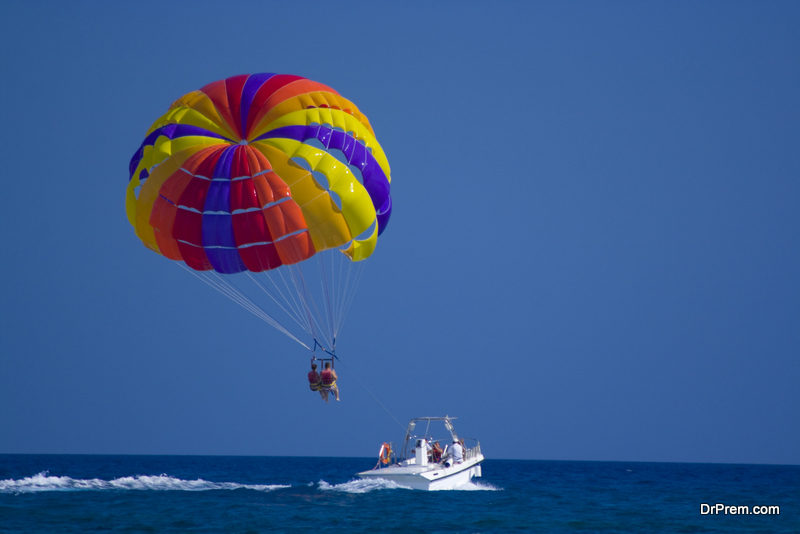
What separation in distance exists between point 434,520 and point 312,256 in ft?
20.0

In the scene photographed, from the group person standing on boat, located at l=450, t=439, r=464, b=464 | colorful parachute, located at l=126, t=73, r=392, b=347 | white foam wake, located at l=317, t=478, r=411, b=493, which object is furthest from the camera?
person standing on boat, located at l=450, t=439, r=464, b=464

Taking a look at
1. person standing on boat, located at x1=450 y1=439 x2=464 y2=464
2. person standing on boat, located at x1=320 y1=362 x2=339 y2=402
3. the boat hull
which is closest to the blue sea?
the boat hull

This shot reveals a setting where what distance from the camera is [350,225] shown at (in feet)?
60.4

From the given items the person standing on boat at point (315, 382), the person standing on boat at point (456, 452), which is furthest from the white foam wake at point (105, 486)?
the person standing on boat at point (315, 382)

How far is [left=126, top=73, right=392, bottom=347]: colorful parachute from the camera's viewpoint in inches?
707

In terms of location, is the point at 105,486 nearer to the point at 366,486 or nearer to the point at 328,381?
the point at 366,486

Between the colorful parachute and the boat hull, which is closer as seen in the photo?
the colorful parachute

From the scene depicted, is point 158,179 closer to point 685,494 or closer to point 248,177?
point 248,177

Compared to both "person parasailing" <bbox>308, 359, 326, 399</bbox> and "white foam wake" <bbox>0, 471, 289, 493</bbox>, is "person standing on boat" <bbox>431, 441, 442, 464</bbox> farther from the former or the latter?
"person parasailing" <bbox>308, 359, 326, 399</bbox>

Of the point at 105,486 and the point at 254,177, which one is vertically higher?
the point at 254,177

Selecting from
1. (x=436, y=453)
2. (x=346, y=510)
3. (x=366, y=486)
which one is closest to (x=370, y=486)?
(x=366, y=486)

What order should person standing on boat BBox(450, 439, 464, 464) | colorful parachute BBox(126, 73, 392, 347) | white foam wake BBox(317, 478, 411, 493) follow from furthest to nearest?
person standing on boat BBox(450, 439, 464, 464) < white foam wake BBox(317, 478, 411, 493) < colorful parachute BBox(126, 73, 392, 347)

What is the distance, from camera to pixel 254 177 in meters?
17.8

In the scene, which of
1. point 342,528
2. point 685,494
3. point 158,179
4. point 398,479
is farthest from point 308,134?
point 685,494
